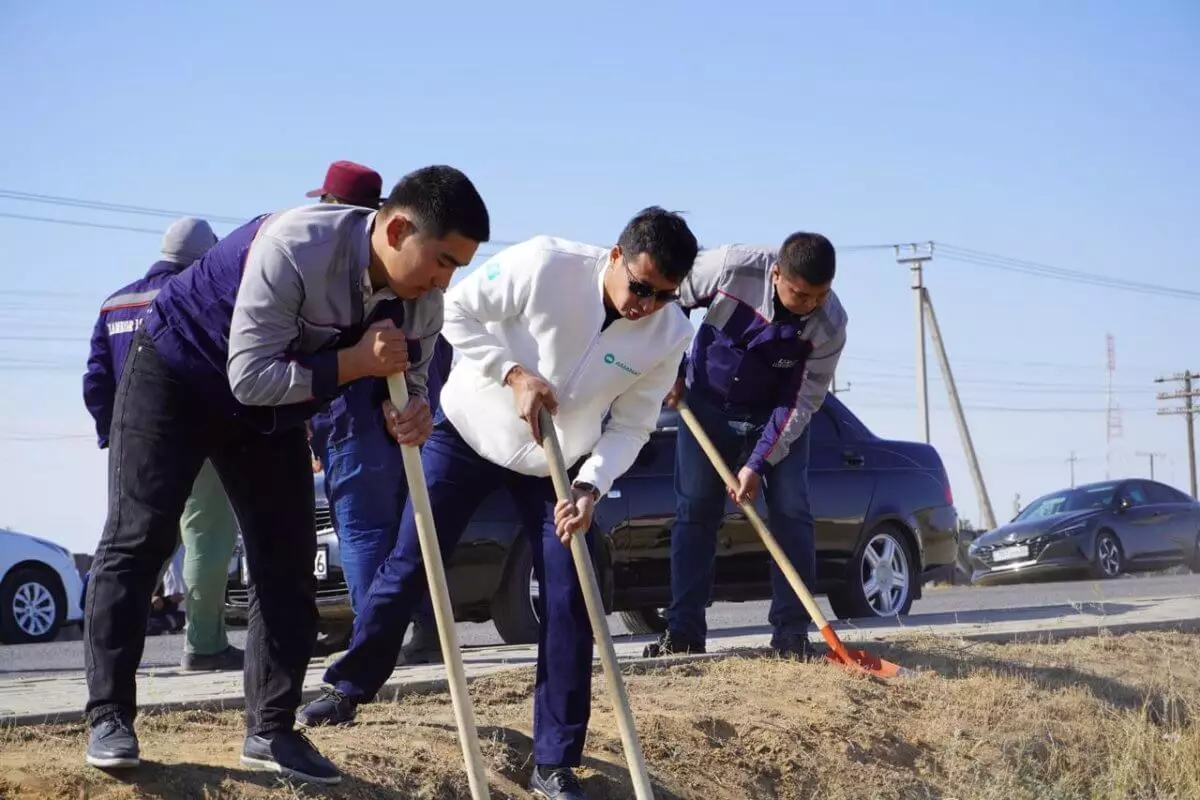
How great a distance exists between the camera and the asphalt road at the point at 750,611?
1046cm

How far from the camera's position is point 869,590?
11.2 meters

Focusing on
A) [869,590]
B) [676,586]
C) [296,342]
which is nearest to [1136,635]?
[869,590]

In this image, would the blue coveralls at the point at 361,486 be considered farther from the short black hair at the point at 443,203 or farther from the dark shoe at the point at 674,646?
the short black hair at the point at 443,203

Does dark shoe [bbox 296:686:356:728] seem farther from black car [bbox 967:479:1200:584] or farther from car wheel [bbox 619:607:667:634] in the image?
black car [bbox 967:479:1200:584]

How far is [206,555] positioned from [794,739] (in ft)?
10.1

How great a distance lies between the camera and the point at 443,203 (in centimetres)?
→ 454

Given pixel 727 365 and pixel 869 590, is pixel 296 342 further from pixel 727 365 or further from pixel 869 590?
pixel 869 590

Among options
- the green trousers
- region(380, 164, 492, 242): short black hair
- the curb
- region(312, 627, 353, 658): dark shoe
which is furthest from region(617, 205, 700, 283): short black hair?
region(312, 627, 353, 658): dark shoe

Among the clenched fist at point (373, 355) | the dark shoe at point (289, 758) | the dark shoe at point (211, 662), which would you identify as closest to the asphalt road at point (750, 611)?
the dark shoe at point (211, 662)

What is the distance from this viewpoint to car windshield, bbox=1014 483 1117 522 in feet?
71.8

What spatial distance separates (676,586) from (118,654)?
412 cm

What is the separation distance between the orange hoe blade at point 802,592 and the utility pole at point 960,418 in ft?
124

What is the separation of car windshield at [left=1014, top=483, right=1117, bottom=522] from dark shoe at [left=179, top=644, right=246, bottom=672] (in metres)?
16.0

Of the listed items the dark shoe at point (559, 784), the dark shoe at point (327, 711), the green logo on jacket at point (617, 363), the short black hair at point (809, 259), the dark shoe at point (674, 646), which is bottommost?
the dark shoe at point (559, 784)
